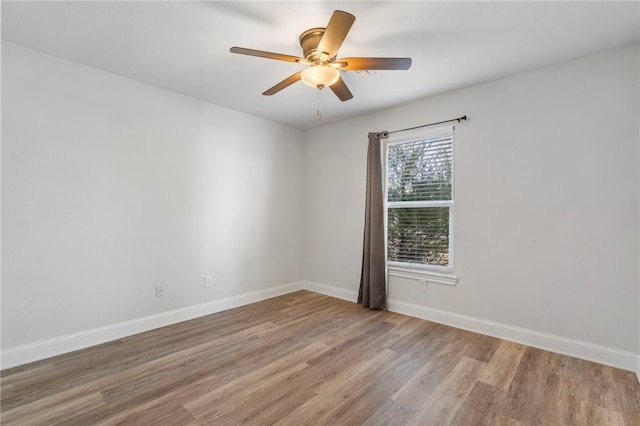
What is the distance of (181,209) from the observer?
3.27 meters

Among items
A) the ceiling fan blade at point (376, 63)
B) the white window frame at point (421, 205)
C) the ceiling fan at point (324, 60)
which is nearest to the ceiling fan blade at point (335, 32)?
the ceiling fan at point (324, 60)

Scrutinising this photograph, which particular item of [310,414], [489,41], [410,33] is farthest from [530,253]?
[310,414]

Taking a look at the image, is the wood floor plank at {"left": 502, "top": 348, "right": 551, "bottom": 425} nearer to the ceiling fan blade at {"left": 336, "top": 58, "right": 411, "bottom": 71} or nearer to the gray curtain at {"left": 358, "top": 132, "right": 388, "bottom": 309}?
the gray curtain at {"left": 358, "top": 132, "right": 388, "bottom": 309}

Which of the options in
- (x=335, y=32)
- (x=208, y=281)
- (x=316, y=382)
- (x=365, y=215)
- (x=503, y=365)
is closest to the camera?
(x=335, y=32)

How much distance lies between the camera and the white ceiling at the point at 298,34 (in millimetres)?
1892

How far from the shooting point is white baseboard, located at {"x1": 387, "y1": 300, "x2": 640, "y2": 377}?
2277 millimetres

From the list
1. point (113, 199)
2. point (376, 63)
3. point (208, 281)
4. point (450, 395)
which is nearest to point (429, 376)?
point (450, 395)

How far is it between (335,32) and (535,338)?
296 centimetres

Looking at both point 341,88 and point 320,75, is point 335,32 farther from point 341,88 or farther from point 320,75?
point 341,88

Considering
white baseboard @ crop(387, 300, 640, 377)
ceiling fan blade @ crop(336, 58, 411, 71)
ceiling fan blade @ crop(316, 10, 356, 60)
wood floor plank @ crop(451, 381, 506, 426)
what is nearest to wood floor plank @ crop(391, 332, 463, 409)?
wood floor plank @ crop(451, 381, 506, 426)

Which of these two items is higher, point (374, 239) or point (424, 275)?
point (374, 239)

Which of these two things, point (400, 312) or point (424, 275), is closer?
point (424, 275)

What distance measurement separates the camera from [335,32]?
Result: 168 centimetres

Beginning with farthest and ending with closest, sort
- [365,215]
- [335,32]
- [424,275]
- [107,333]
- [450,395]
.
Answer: [365,215] < [424,275] < [107,333] < [450,395] < [335,32]
